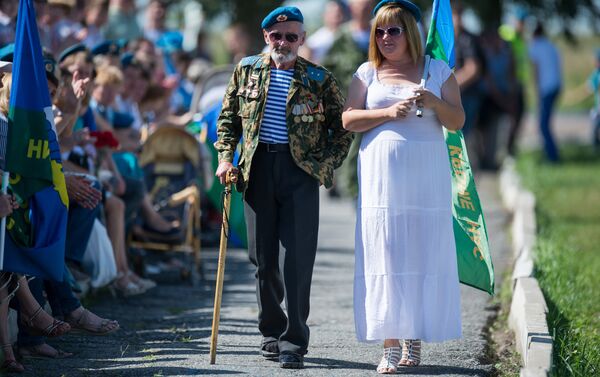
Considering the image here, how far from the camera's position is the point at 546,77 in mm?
21312

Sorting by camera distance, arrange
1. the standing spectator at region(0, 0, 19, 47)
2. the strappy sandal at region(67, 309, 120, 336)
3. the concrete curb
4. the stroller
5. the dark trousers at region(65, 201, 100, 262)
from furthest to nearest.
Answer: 1. the stroller
2. the standing spectator at region(0, 0, 19, 47)
3. the dark trousers at region(65, 201, 100, 262)
4. the strappy sandal at region(67, 309, 120, 336)
5. the concrete curb

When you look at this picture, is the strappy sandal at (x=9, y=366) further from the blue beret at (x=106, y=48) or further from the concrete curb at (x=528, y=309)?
the blue beret at (x=106, y=48)

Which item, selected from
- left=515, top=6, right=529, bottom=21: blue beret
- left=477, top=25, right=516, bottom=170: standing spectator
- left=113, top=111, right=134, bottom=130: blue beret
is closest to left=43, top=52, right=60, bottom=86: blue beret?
left=113, top=111, right=134, bottom=130: blue beret

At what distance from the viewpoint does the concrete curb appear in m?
6.93

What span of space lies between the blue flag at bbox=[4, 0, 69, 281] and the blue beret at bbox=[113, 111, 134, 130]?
341 centimetres

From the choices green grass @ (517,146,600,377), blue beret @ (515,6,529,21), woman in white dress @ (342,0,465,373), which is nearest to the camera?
woman in white dress @ (342,0,465,373)

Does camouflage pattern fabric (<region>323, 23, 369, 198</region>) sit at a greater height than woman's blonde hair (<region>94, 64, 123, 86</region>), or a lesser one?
greater

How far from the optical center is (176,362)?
7.45 metres

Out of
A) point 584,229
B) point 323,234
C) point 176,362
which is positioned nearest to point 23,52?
point 176,362

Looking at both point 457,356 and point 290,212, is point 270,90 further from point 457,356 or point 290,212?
point 457,356

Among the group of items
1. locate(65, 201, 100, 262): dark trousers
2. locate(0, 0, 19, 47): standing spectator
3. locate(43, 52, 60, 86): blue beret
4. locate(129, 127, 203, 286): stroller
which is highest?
locate(0, 0, 19, 47): standing spectator

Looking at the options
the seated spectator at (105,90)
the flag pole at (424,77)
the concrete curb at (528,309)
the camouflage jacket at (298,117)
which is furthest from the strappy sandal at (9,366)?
the seated spectator at (105,90)

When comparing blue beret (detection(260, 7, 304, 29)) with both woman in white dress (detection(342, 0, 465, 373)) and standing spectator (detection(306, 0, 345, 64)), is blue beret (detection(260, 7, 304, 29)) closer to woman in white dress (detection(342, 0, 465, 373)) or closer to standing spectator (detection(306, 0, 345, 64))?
woman in white dress (detection(342, 0, 465, 373))

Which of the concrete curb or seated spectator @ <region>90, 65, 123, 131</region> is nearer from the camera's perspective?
the concrete curb
